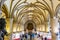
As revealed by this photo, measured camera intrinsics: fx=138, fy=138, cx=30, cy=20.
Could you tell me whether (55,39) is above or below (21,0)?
below

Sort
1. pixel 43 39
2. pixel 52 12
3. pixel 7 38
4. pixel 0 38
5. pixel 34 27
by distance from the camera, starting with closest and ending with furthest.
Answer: pixel 0 38
pixel 7 38
pixel 52 12
pixel 43 39
pixel 34 27

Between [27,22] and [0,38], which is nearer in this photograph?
[0,38]

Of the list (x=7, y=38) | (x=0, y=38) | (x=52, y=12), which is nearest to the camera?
(x=0, y=38)

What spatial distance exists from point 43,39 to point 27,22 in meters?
20.7

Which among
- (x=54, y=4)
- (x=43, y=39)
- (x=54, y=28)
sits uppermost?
(x=54, y=4)

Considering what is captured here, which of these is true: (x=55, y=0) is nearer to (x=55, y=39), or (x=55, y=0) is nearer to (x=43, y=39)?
(x=55, y=39)

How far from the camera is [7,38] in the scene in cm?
1473

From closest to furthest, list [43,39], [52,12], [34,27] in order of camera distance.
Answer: [52,12]
[43,39]
[34,27]

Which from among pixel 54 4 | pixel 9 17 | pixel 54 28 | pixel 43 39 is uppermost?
pixel 54 4

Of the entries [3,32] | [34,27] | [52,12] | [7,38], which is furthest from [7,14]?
[34,27]

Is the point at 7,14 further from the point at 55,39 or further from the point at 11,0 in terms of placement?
the point at 55,39

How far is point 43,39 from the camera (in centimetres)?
2120

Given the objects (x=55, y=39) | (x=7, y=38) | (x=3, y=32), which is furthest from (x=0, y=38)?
(x=55, y=39)

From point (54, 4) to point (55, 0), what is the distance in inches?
22.0
